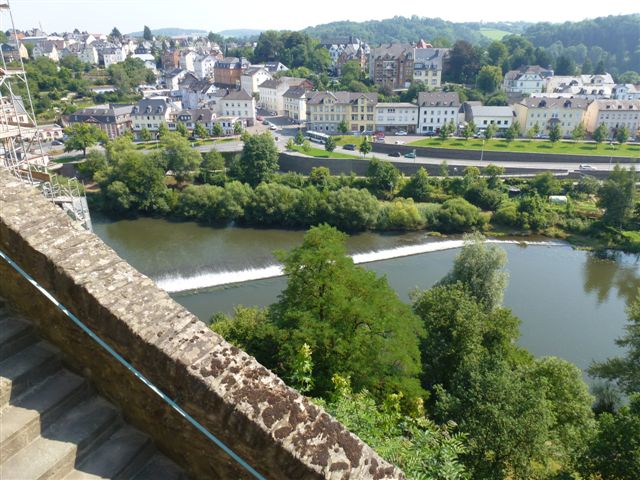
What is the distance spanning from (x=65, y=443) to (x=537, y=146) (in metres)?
59.4

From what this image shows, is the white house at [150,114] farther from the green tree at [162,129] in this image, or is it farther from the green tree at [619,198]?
the green tree at [619,198]

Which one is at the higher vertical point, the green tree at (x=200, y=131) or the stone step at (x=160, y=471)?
the stone step at (x=160, y=471)

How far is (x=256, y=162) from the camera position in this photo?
4428 cm

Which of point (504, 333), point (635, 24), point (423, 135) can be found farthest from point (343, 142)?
point (635, 24)

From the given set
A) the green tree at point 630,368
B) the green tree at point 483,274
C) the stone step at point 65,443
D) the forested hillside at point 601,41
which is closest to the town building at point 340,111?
the green tree at point 483,274

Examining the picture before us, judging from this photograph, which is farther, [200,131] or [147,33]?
[147,33]

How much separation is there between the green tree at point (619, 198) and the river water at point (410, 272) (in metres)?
4.31

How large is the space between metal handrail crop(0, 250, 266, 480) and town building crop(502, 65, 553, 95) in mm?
92503

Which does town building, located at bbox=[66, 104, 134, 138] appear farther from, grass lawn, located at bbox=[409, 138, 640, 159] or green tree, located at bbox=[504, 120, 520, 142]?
green tree, located at bbox=[504, 120, 520, 142]

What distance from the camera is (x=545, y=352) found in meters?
21.2

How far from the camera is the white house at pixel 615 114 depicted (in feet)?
200

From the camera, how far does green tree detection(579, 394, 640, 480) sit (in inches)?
372

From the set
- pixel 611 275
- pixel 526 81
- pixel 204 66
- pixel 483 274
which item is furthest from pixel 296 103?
pixel 204 66

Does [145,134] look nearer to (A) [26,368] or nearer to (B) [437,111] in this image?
(B) [437,111]
